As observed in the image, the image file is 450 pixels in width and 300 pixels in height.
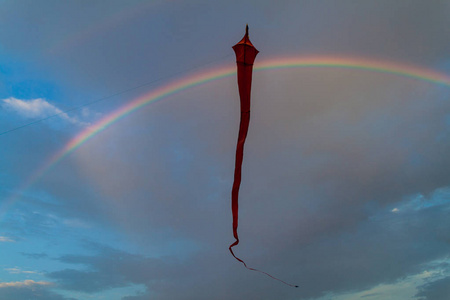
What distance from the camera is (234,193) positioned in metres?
14.9

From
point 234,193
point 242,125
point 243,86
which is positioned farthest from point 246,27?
point 234,193

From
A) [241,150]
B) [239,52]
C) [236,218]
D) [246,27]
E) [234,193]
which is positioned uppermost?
[246,27]

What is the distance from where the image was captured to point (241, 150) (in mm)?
14820

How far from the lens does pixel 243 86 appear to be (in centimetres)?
1463

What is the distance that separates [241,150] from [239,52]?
13.3 ft

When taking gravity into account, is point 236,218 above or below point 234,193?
below

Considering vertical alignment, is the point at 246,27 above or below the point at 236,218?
above

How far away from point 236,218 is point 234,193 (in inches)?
40.6

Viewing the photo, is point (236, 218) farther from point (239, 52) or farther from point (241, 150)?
point (239, 52)

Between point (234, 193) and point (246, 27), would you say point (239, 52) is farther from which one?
point (234, 193)

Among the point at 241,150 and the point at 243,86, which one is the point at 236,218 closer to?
the point at 241,150

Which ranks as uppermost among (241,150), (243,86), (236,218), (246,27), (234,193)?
(246,27)

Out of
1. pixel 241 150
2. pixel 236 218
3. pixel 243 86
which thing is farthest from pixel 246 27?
pixel 236 218

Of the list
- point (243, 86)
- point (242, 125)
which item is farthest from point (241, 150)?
point (243, 86)
